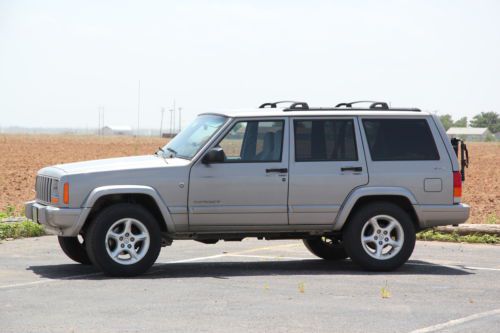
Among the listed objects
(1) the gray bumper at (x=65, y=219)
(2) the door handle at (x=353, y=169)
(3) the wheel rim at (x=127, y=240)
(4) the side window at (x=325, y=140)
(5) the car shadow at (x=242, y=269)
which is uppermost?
(4) the side window at (x=325, y=140)

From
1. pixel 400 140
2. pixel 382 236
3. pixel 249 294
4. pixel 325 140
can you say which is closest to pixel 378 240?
pixel 382 236

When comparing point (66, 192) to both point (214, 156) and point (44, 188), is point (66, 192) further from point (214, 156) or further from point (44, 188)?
point (214, 156)

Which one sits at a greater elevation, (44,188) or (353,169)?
(353,169)

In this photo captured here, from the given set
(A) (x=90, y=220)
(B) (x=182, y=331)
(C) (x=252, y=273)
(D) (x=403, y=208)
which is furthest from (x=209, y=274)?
(B) (x=182, y=331)

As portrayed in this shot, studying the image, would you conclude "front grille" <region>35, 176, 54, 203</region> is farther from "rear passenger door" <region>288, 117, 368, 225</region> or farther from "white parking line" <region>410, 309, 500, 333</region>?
"white parking line" <region>410, 309, 500, 333</region>

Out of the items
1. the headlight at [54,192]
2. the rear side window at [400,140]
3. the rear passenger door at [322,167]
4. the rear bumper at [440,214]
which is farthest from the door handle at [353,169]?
the headlight at [54,192]

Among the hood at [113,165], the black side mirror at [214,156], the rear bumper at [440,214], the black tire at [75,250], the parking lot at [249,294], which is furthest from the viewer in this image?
the black tire at [75,250]

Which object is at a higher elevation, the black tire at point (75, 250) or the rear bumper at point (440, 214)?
the rear bumper at point (440, 214)

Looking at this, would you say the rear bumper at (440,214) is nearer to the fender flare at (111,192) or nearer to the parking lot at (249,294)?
the parking lot at (249,294)

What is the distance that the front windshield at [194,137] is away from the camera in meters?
12.0

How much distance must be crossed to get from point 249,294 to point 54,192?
277 centimetres

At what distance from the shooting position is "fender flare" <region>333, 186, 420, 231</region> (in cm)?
1211

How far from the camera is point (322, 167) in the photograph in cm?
1215

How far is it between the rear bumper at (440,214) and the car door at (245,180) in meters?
1.62
